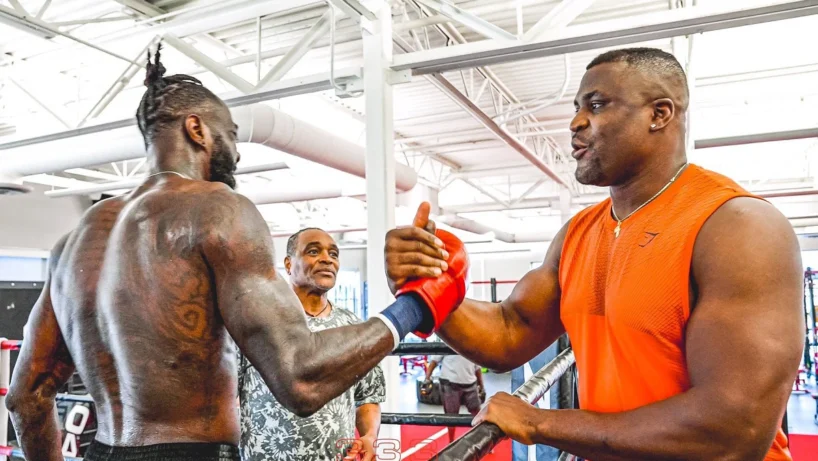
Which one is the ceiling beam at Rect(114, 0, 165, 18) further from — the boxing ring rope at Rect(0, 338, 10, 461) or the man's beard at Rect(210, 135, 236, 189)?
the man's beard at Rect(210, 135, 236, 189)

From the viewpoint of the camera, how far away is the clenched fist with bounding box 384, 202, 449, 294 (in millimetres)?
1532

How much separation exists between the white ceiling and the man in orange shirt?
8.53 ft

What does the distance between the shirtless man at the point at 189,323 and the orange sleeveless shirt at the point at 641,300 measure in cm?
34

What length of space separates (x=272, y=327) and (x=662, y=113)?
104 cm

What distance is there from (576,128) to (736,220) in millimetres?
465

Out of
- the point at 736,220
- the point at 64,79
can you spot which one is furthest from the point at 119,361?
the point at 64,79

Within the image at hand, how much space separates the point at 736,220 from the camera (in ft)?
3.86

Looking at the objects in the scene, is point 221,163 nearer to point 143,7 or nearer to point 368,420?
point 368,420

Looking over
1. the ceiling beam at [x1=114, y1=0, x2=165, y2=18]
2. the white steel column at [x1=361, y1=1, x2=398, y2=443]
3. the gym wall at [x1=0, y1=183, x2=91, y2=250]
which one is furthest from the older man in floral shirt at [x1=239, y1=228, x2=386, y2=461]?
the gym wall at [x1=0, y1=183, x2=91, y2=250]

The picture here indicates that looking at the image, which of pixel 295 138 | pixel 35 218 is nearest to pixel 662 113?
pixel 295 138

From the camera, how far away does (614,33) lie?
3502mm

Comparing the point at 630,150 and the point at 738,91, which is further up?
the point at 738,91

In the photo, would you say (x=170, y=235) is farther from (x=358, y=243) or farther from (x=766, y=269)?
(x=358, y=243)

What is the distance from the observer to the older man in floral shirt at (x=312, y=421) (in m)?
2.29
